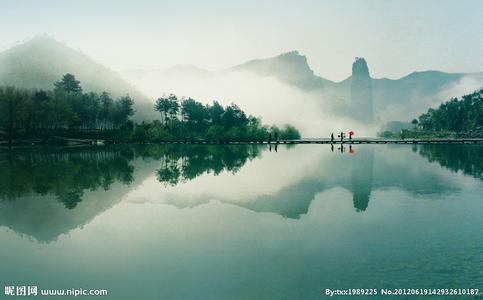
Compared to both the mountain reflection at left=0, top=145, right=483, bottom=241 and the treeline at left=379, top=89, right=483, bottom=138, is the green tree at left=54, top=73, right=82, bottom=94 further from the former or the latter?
the treeline at left=379, top=89, right=483, bottom=138

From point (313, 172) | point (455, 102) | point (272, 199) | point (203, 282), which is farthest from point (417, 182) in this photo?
point (455, 102)

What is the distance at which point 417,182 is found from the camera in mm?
40594

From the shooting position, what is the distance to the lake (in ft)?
48.4

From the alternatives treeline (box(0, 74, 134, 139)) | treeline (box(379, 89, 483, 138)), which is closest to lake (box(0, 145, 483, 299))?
treeline (box(0, 74, 134, 139))

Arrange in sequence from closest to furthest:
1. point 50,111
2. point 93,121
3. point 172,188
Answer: point 172,188 → point 50,111 → point 93,121

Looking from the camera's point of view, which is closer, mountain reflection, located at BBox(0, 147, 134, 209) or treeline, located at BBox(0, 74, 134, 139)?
mountain reflection, located at BBox(0, 147, 134, 209)

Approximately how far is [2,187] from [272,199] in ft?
85.5

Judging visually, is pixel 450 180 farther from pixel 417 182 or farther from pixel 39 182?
pixel 39 182

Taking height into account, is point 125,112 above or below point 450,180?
above

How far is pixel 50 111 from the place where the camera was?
130375 mm

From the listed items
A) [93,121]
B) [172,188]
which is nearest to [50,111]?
[93,121]

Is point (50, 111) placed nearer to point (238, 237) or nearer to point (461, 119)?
point (238, 237)

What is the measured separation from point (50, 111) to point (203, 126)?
57.4 m

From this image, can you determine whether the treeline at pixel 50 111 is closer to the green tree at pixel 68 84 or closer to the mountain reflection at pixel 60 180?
the green tree at pixel 68 84
